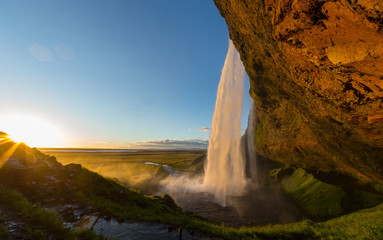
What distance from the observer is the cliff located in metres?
8.41

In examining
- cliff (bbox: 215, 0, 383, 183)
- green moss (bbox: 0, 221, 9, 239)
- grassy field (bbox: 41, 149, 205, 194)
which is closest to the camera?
green moss (bbox: 0, 221, 9, 239)

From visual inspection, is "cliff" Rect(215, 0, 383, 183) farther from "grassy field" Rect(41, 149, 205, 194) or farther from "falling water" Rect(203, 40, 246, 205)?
"grassy field" Rect(41, 149, 205, 194)

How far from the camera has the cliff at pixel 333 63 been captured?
8.41m

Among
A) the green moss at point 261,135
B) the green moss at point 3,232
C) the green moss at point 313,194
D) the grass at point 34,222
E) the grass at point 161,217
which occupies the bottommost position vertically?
the green moss at point 313,194

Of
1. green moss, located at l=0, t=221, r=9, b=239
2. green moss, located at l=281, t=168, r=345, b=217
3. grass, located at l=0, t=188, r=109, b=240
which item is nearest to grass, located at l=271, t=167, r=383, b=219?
green moss, located at l=281, t=168, r=345, b=217

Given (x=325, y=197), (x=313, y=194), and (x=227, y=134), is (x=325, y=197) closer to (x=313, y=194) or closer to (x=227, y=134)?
(x=313, y=194)

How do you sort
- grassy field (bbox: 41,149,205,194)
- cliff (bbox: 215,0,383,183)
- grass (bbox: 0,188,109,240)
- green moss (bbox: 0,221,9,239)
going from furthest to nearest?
grassy field (bbox: 41,149,205,194)
cliff (bbox: 215,0,383,183)
grass (bbox: 0,188,109,240)
green moss (bbox: 0,221,9,239)

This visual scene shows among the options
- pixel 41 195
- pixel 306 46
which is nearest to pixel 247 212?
pixel 306 46

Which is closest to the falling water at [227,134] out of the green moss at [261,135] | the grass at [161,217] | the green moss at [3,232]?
the green moss at [261,135]

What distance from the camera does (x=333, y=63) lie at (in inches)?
414

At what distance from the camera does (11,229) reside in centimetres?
685

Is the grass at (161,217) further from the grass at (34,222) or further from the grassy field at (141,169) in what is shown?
the grassy field at (141,169)

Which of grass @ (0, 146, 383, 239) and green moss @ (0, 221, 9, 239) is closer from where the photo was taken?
green moss @ (0, 221, 9, 239)

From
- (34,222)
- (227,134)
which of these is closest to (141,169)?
(227,134)
